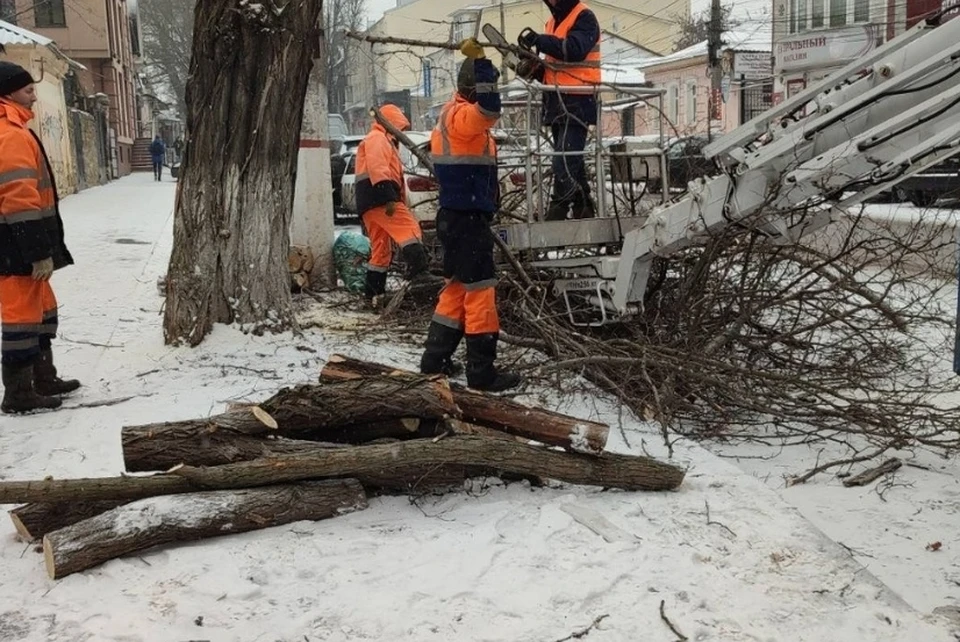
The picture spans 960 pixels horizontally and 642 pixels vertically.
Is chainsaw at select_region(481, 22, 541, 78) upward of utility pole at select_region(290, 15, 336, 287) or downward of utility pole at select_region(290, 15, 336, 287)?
upward

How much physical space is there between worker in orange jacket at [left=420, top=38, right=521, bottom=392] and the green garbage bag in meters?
3.44

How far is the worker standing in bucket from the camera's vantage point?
6012 millimetres

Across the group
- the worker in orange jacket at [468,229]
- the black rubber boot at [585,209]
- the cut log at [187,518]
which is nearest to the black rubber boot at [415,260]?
the black rubber boot at [585,209]

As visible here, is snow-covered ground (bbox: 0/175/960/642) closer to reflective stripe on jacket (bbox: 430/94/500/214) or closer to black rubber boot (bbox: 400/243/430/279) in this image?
reflective stripe on jacket (bbox: 430/94/500/214)

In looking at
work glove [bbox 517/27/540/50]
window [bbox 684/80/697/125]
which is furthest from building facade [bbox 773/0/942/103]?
work glove [bbox 517/27/540/50]

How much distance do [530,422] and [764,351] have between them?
258 centimetres

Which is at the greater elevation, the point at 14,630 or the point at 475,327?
the point at 475,327

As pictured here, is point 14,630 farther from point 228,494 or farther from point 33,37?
point 33,37

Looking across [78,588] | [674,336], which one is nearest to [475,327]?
[674,336]

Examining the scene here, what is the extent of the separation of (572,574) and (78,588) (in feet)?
5.32

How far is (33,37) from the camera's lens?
70.5 feet

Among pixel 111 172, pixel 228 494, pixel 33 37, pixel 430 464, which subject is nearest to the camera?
pixel 228 494

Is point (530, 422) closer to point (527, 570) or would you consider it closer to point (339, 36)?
point (527, 570)

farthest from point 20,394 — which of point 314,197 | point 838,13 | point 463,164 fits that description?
point 838,13
